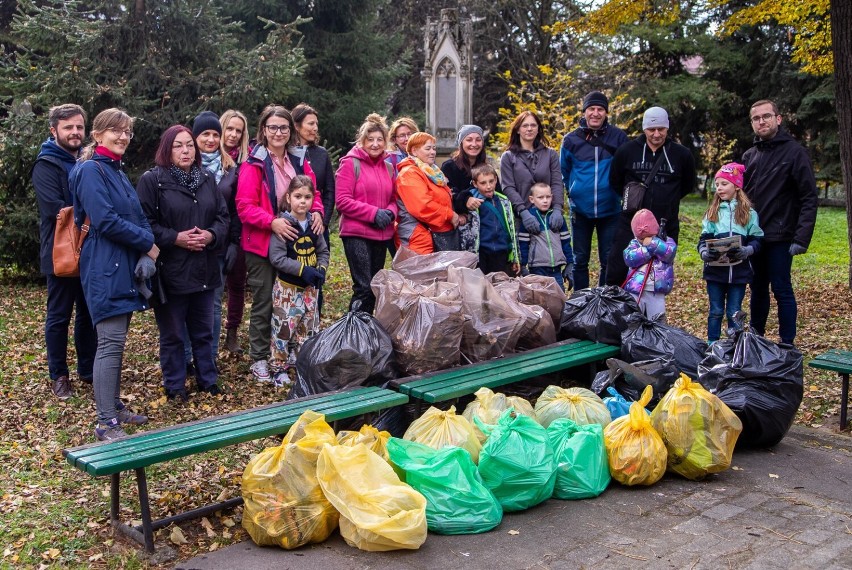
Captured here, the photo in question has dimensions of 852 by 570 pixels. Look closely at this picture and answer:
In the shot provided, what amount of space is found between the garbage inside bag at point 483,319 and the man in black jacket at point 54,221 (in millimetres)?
2650

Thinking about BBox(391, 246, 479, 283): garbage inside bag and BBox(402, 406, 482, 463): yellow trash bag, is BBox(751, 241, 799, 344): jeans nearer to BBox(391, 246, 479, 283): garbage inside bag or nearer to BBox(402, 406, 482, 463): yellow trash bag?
BBox(391, 246, 479, 283): garbage inside bag

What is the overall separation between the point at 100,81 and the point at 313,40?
447 centimetres

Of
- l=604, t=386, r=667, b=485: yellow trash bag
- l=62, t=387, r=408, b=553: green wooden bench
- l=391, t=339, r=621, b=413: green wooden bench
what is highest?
l=62, t=387, r=408, b=553: green wooden bench

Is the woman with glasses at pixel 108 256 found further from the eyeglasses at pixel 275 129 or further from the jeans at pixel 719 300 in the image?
the jeans at pixel 719 300

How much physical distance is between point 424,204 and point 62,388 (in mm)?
2949

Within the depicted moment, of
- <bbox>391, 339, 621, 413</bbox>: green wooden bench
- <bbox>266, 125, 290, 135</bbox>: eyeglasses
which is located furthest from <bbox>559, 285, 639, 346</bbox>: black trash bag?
<bbox>266, 125, 290, 135</bbox>: eyeglasses

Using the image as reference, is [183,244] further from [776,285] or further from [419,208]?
[776,285]

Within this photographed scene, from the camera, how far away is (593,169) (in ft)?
23.7

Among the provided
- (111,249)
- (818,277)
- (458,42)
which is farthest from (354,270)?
(458,42)

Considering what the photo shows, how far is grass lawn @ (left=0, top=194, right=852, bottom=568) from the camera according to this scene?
149 inches

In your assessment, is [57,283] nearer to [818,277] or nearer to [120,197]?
[120,197]

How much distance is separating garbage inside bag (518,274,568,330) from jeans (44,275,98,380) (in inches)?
121

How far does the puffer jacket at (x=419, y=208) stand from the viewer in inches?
256

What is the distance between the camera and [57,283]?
5.80m
